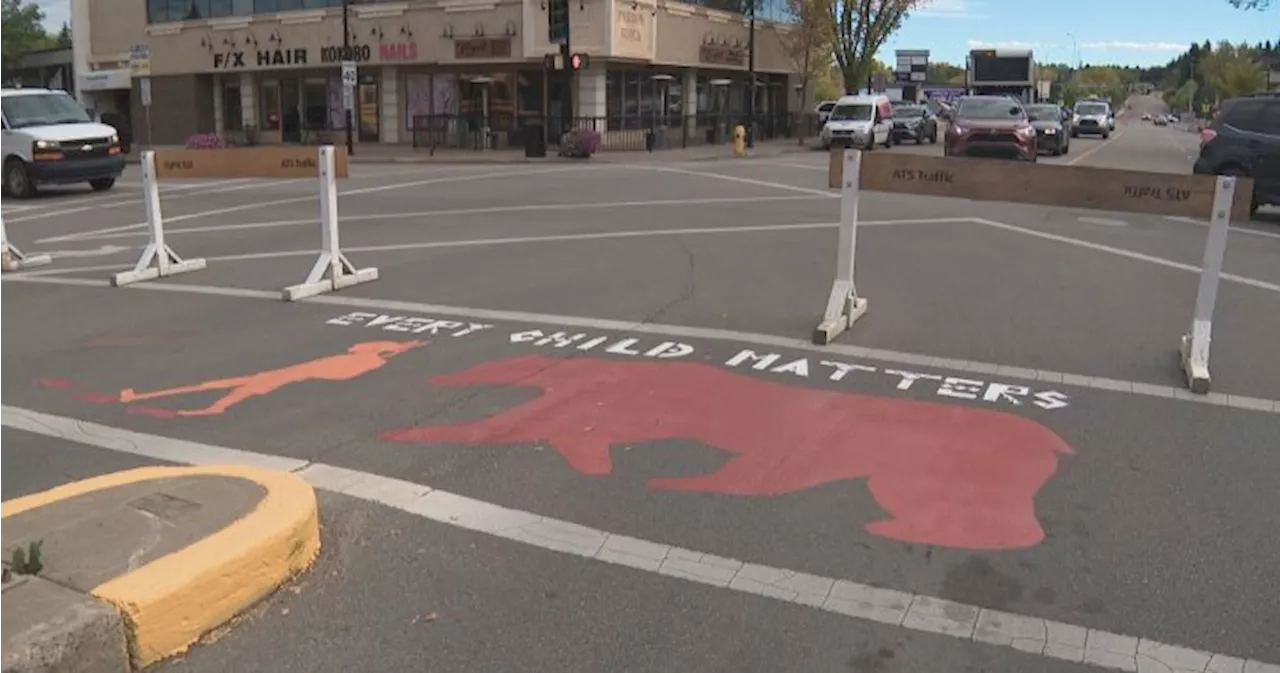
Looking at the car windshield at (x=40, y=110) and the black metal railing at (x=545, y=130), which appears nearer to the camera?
the car windshield at (x=40, y=110)

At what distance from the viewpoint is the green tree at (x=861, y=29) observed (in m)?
51.2

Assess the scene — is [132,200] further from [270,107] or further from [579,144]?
[270,107]

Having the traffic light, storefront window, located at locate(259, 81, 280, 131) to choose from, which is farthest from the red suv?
storefront window, located at locate(259, 81, 280, 131)

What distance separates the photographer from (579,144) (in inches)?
1348

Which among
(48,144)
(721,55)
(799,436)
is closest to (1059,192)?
(799,436)

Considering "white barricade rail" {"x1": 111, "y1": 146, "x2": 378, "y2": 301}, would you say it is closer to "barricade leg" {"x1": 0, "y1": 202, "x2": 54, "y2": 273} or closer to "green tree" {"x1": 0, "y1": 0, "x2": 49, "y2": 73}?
"barricade leg" {"x1": 0, "y1": 202, "x2": 54, "y2": 273}

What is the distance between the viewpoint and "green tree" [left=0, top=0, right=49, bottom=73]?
6456 cm

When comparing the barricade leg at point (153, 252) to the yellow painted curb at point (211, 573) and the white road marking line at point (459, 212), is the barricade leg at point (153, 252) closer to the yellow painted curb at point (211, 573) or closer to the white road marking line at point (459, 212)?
the white road marking line at point (459, 212)

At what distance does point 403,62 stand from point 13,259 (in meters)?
29.2

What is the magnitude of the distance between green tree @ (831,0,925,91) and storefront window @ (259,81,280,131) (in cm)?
2488

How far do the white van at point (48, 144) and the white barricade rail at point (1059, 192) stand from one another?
18.5 meters

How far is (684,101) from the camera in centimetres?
4469

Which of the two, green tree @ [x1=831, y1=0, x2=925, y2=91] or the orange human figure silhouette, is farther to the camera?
green tree @ [x1=831, y1=0, x2=925, y2=91]

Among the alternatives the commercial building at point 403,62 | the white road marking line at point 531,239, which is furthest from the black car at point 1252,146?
the commercial building at point 403,62
